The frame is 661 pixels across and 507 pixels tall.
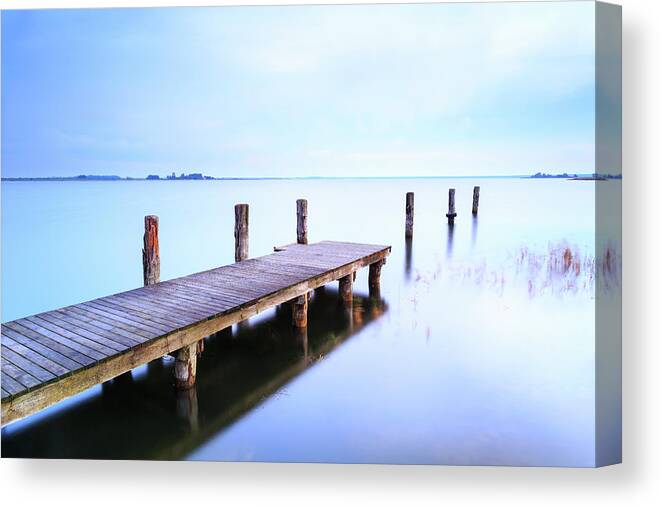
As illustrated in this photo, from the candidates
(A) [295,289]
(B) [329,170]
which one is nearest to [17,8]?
(A) [295,289]

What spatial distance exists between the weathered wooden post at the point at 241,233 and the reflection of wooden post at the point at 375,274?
1986mm

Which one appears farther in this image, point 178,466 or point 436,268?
point 436,268

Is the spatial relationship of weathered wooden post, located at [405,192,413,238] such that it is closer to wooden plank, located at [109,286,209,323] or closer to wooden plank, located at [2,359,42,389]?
wooden plank, located at [109,286,209,323]

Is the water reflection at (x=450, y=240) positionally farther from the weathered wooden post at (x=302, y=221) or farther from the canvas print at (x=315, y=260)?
the weathered wooden post at (x=302, y=221)

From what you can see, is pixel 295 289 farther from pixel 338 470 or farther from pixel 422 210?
pixel 422 210

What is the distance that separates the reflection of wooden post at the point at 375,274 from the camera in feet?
24.7

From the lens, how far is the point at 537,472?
3.31 meters

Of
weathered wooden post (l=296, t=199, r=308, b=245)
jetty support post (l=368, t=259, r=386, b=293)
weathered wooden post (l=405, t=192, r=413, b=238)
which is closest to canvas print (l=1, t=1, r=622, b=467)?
jetty support post (l=368, t=259, r=386, b=293)

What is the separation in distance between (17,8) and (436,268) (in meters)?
7.34

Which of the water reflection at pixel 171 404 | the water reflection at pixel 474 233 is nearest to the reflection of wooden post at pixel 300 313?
the water reflection at pixel 171 404

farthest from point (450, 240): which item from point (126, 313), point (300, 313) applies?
point (126, 313)

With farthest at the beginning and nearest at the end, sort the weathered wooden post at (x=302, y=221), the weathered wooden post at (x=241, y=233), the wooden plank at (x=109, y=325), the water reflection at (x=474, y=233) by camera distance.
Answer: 1. the water reflection at (x=474, y=233)
2. the weathered wooden post at (x=302, y=221)
3. the weathered wooden post at (x=241, y=233)
4. the wooden plank at (x=109, y=325)

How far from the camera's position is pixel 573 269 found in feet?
26.5

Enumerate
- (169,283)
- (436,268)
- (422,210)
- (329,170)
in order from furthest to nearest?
1. (422,210)
2. (436,268)
3. (329,170)
4. (169,283)
